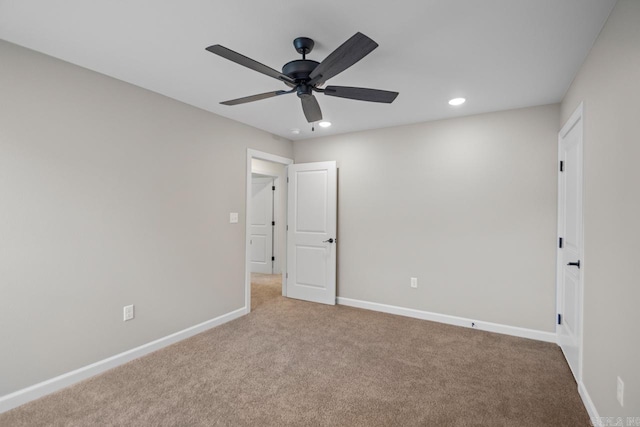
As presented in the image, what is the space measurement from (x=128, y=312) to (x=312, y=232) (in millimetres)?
2459

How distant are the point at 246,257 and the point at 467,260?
2.68 m

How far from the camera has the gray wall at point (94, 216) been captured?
6.83 feet

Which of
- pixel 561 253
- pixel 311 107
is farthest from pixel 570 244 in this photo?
pixel 311 107

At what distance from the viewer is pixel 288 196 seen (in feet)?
15.4

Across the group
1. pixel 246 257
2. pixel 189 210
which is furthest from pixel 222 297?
pixel 189 210

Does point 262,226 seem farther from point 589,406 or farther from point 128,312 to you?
point 589,406

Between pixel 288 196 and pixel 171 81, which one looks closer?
pixel 171 81

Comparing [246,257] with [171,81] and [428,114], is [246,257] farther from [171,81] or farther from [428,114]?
[428,114]

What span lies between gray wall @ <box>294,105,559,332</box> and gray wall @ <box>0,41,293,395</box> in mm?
1903

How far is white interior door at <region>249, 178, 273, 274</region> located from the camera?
21.1ft

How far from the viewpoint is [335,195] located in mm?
4281

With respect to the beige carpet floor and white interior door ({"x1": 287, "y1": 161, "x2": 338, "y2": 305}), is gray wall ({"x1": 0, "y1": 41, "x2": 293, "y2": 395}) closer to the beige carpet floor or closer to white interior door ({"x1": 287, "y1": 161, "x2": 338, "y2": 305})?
the beige carpet floor

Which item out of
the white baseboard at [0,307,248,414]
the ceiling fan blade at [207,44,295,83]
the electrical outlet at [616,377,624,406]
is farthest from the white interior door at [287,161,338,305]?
the electrical outlet at [616,377,624,406]

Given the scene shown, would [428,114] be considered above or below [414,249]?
above
